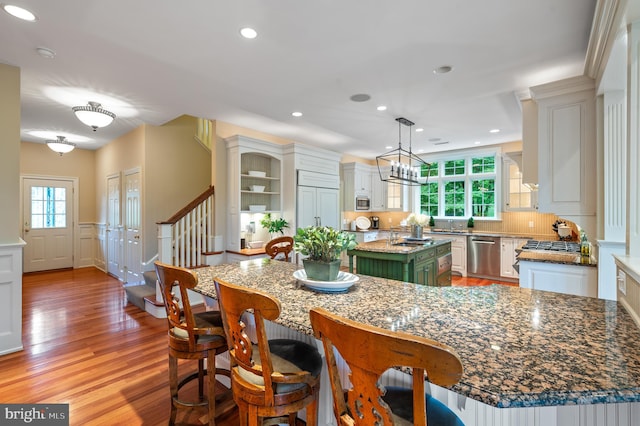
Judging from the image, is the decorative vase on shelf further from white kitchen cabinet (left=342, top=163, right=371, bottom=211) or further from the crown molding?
white kitchen cabinet (left=342, top=163, right=371, bottom=211)

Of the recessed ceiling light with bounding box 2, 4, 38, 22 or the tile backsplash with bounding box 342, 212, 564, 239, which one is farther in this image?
the tile backsplash with bounding box 342, 212, 564, 239

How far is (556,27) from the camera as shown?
229 centimetres

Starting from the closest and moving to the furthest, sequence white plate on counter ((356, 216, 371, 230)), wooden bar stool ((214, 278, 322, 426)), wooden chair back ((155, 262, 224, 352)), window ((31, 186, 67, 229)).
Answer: wooden bar stool ((214, 278, 322, 426)) < wooden chair back ((155, 262, 224, 352)) < window ((31, 186, 67, 229)) < white plate on counter ((356, 216, 371, 230))

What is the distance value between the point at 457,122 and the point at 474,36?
2.42 meters

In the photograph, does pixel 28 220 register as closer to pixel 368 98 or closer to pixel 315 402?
pixel 368 98

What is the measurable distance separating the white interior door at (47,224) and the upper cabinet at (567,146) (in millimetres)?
8808

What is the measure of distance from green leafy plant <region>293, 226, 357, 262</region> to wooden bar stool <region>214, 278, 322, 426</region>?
574 millimetres

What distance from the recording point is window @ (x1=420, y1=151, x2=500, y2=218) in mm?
6520

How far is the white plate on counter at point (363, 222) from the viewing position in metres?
7.90

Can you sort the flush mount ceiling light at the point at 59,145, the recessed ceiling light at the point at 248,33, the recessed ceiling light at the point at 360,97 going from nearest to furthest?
the recessed ceiling light at the point at 248,33 → the recessed ceiling light at the point at 360,97 → the flush mount ceiling light at the point at 59,145

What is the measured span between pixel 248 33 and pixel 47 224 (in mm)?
7210

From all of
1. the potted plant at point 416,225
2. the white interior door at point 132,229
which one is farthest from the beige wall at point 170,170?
the potted plant at point 416,225

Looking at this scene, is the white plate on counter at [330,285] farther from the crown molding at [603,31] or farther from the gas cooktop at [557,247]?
the gas cooktop at [557,247]


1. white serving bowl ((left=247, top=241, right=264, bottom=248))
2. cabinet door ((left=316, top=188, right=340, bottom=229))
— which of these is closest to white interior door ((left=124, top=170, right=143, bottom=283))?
white serving bowl ((left=247, top=241, right=264, bottom=248))
